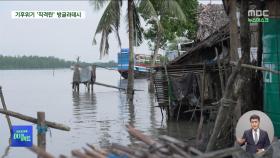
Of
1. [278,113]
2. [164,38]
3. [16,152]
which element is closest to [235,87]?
[278,113]

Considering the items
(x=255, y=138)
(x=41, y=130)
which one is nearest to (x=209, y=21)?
(x=255, y=138)

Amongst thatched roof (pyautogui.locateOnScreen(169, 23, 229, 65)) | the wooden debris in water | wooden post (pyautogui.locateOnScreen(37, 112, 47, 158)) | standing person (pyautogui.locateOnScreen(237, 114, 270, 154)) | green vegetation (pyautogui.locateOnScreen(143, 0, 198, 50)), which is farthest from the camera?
green vegetation (pyautogui.locateOnScreen(143, 0, 198, 50))

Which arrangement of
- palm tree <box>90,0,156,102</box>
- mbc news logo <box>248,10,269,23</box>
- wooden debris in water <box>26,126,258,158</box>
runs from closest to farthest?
1. wooden debris in water <box>26,126,258,158</box>
2. mbc news logo <box>248,10,269,23</box>
3. palm tree <box>90,0,156,102</box>

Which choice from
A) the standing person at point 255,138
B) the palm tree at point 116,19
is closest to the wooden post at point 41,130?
the standing person at point 255,138

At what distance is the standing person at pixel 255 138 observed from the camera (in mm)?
7812

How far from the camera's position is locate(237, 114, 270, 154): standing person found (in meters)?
7.81

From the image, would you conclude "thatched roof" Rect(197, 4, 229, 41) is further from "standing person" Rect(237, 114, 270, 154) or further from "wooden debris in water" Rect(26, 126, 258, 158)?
"wooden debris in water" Rect(26, 126, 258, 158)

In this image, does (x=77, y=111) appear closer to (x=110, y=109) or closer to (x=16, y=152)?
(x=110, y=109)

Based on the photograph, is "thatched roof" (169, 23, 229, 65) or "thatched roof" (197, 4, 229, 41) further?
"thatched roof" (197, 4, 229, 41)

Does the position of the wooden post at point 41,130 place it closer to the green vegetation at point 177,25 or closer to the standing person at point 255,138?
the standing person at point 255,138

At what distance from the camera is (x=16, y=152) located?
1222 centimetres

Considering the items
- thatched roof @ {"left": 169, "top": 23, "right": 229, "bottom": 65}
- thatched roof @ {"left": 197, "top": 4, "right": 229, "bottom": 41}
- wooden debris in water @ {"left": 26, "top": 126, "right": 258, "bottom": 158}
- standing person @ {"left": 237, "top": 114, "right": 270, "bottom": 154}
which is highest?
thatched roof @ {"left": 197, "top": 4, "right": 229, "bottom": 41}

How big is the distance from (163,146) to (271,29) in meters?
5.34

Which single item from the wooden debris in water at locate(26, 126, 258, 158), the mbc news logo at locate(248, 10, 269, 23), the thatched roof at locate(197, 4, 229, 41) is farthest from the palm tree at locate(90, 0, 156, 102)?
the wooden debris in water at locate(26, 126, 258, 158)
